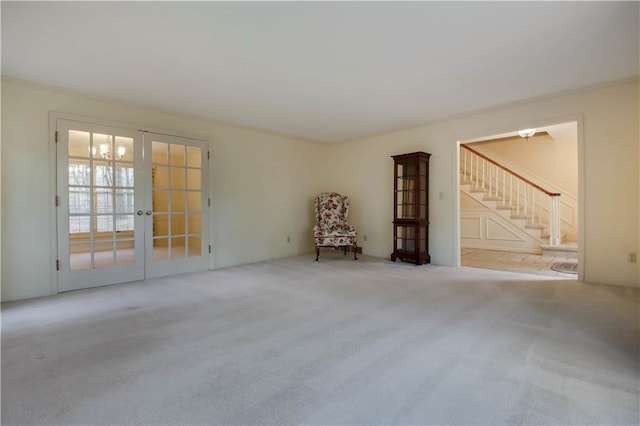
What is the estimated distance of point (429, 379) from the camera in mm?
1633

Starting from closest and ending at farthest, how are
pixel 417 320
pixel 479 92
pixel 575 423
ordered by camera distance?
1. pixel 575 423
2. pixel 417 320
3. pixel 479 92

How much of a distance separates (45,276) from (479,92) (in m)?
5.42

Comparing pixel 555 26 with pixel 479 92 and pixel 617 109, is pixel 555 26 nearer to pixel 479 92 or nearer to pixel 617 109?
pixel 479 92

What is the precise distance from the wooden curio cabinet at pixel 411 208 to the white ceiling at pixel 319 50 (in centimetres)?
117

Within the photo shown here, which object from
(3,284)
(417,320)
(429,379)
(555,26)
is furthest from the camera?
(3,284)

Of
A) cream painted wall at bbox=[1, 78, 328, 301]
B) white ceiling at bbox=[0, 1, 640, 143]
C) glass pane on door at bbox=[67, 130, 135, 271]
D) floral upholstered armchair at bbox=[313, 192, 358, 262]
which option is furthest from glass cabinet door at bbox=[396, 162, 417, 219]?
glass pane on door at bbox=[67, 130, 135, 271]

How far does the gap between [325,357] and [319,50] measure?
8.00 ft

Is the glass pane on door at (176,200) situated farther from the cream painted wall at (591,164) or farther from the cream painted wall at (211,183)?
the cream painted wall at (591,164)

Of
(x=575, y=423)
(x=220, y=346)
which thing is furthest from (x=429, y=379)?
(x=220, y=346)

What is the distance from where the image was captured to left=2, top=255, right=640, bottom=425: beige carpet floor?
140cm

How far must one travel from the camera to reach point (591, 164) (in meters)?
3.62

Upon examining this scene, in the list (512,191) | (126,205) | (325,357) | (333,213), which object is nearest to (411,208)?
(333,213)

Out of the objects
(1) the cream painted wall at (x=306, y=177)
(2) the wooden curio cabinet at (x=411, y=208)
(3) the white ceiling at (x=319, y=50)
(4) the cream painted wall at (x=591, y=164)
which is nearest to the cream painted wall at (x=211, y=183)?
(1) the cream painted wall at (x=306, y=177)

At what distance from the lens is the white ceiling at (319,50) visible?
213cm
